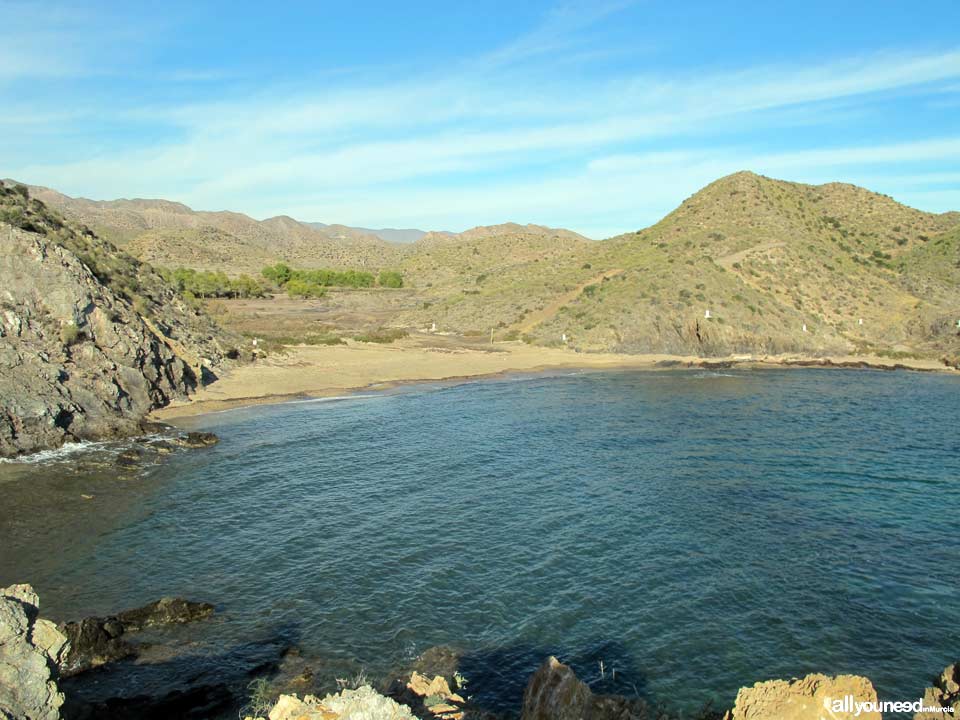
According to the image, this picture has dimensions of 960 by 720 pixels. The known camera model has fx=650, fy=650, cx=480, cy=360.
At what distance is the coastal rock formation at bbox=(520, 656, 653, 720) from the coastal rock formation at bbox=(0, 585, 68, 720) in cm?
769

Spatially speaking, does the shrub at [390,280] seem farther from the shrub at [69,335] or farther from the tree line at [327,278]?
the shrub at [69,335]

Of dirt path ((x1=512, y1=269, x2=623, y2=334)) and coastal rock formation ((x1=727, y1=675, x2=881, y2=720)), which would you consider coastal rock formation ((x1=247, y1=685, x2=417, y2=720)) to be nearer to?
coastal rock formation ((x1=727, y1=675, x2=881, y2=720))

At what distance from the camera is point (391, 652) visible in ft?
48.0

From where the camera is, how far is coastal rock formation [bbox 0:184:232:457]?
29.5 metres

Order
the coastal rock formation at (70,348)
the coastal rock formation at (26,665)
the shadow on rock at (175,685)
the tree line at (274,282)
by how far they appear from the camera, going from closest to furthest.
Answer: the coastal rock formation at (26,665) → the shadow on rock at (175,685) → the coastal rock formation at (70,348) → the tree line at (274,282)

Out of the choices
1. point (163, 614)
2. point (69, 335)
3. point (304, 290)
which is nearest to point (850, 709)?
point (163, 614)

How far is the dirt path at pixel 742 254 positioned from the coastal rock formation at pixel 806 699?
80.4 meters

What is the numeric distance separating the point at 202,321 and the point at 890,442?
165ft

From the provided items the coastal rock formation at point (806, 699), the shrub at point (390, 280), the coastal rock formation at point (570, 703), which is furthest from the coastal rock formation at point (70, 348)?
the shrub at point (390, 280)

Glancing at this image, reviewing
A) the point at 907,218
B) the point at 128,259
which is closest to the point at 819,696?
the point at 128,259

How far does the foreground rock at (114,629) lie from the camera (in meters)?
13.8

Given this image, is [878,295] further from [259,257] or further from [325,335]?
[259,257]

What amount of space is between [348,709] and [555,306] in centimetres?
7891

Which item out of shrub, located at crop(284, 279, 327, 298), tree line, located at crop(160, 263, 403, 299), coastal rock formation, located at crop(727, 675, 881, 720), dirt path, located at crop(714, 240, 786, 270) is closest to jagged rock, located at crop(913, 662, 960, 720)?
coastal rock formation, located at crop(727, 675, 881, 720)
